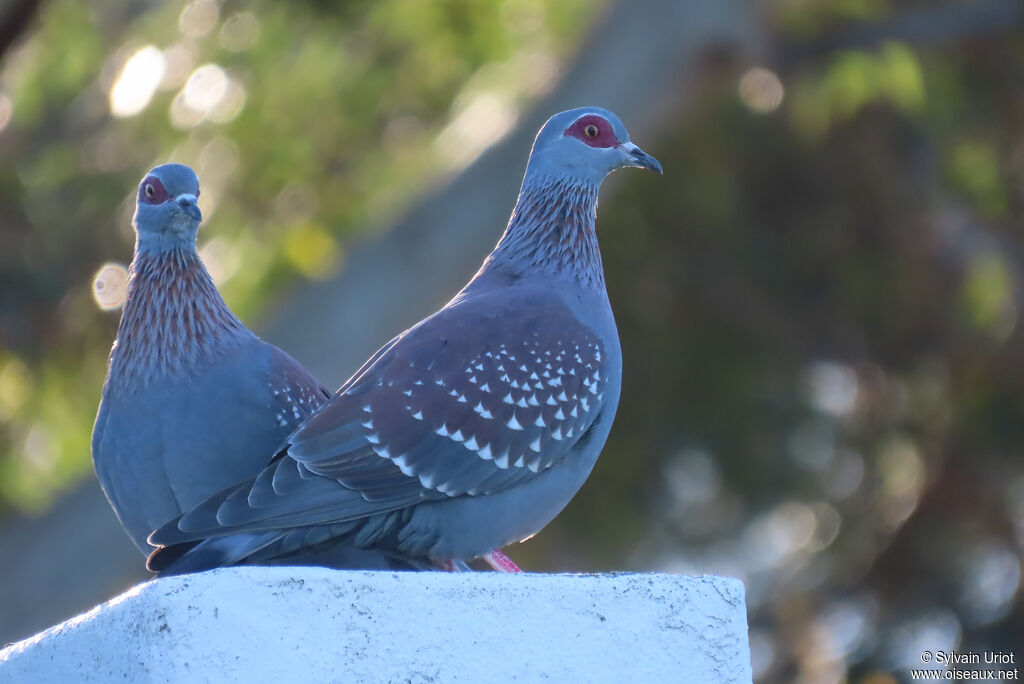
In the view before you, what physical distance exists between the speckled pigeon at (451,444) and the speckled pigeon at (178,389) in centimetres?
28

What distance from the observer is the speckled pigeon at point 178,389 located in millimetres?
4273

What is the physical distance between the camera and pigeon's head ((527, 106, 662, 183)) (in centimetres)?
498

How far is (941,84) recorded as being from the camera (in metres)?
12.5

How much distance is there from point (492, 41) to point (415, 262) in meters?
2.48

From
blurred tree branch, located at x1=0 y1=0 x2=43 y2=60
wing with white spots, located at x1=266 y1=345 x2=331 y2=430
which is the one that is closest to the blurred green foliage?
blurred tree branch, located at x1=0 y1=0 x2=43 y2=60

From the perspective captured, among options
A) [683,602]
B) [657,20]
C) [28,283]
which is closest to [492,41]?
[657,20]

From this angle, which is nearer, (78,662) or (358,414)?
(78,662)

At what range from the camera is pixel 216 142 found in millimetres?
12398

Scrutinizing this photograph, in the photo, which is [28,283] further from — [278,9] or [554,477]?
[554,477]

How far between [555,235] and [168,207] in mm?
1253

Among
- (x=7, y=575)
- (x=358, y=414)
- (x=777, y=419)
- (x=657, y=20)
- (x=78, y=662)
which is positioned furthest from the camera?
(x=777, y=419)

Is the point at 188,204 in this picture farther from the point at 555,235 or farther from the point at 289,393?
the point at 555,235

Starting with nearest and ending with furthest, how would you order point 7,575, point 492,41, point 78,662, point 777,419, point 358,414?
point 78,662, point 358,414, point 7,575, point 492,41, point 777,419

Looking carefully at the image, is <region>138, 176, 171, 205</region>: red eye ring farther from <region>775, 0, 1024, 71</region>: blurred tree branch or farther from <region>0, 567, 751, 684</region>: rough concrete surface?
<region>775, 0, 1024, 71</region>: blurred tree branch
